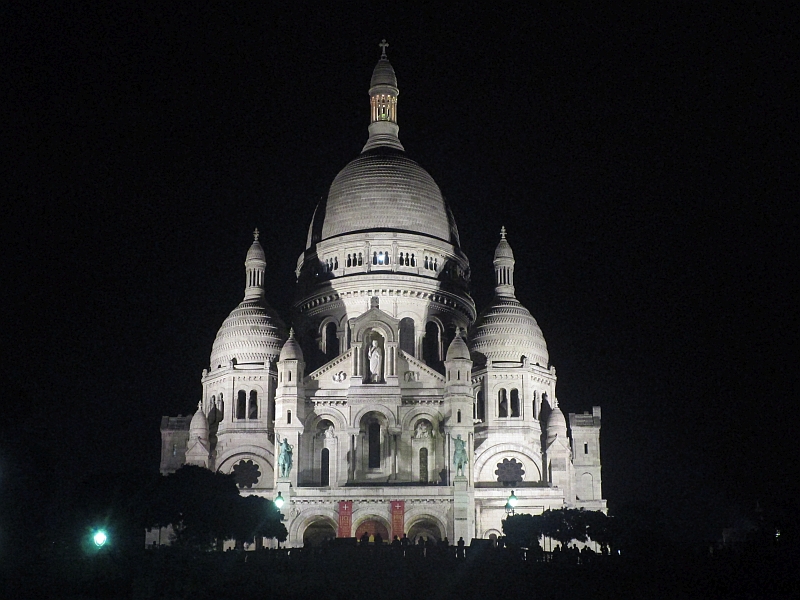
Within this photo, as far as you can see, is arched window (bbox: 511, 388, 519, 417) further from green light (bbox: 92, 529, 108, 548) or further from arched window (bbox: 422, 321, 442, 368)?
green light (bbox: 92, 529, 108, 548)

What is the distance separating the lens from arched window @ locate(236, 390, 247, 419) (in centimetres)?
9225

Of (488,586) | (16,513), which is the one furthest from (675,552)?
(16,513)

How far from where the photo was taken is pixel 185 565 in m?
55.1

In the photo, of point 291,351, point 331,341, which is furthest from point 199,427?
point 331,341

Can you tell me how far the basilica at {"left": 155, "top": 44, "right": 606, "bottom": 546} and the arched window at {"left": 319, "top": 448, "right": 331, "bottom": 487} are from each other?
5.5 inches

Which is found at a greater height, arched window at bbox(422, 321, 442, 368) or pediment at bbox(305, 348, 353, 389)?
arched window at bbox(422, 321, 442, 368)

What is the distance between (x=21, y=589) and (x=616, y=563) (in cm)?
2179

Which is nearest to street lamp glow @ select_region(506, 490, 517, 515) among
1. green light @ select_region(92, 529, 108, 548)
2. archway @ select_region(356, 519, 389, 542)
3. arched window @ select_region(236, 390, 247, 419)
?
archway @ select_region(356, 519, 389, 542)

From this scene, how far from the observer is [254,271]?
9812 cm

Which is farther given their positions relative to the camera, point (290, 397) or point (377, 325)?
point (377, 325)

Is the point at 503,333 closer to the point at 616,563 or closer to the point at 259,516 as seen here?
the point at 259,516

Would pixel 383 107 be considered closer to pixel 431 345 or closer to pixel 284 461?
pixel 431 345

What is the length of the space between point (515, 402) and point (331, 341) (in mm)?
12654

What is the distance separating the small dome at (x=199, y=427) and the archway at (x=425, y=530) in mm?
15453
